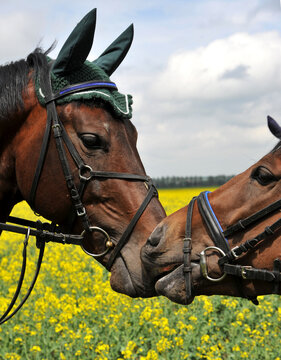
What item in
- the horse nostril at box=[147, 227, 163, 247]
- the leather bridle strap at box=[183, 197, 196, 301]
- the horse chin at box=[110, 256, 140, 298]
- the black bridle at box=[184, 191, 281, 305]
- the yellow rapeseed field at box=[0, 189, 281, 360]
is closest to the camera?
the black bridle at box=[184, 191, 281, 305]

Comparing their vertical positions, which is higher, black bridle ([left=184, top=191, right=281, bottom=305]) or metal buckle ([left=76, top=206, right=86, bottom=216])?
black bridle ([left=184, top=191, right=281, bottom=305])

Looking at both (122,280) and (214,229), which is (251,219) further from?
(122,280)

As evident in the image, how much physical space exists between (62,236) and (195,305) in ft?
13.8

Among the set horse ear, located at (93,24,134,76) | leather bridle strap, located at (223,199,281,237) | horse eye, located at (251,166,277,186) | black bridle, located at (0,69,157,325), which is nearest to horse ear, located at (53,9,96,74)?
black bridle, located at (0,69,157,325)

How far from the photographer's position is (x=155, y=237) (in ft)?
7.86

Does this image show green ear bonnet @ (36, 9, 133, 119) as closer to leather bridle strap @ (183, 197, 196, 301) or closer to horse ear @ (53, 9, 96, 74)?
horse ear @ (53, 9, 96, 74)

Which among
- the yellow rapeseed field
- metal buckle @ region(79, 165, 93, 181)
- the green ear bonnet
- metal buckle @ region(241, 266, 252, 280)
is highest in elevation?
the green ear bonnet

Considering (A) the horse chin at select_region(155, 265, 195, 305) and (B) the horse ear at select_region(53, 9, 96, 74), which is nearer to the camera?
(A) the horse chin at select_region(155, 265, 195, 305)

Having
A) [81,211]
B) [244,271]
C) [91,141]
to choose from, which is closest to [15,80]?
[91,141]

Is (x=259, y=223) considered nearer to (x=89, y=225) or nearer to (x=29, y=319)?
(x=89, y=225)

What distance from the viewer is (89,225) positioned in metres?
2.67

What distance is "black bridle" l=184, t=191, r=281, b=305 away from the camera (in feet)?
7.13

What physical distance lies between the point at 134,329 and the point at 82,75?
3.95 metres

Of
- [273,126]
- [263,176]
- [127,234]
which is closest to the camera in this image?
[263,176]
